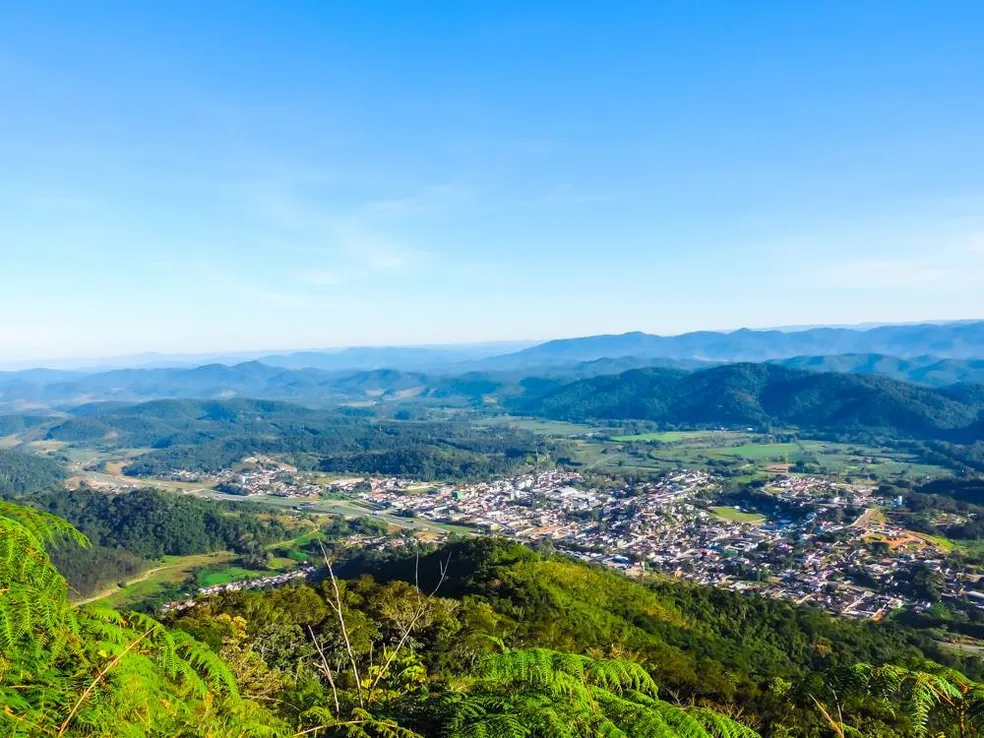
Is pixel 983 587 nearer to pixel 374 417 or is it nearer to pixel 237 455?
pixel 237 455

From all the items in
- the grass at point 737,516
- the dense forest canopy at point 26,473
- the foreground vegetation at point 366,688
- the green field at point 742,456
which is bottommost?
the green field at point 742,456

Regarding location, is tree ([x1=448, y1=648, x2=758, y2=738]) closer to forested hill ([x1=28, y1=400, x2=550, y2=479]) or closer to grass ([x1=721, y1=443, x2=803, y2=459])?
forested hill ([x1=28, y1=400, x2=550, y2=479])

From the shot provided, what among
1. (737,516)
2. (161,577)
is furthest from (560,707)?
(737,516)

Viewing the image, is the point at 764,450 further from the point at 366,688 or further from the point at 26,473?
the point at 26,473

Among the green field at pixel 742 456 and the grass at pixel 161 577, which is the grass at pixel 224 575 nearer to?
the grass at pixel 161 577

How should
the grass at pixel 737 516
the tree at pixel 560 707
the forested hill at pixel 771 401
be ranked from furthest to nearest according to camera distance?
the forested hill at pixel 771 401
the grass at pixel 737 516
the tree at pixel 560 707

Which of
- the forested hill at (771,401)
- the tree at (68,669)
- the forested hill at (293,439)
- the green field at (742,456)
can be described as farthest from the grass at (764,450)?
the tree at (68,669)
